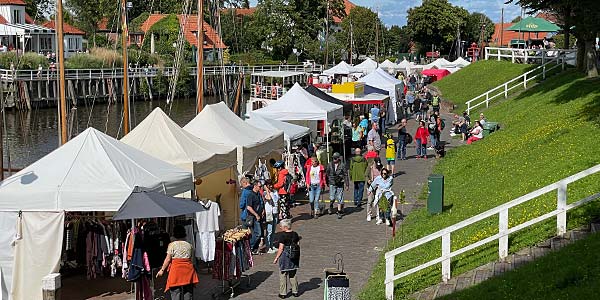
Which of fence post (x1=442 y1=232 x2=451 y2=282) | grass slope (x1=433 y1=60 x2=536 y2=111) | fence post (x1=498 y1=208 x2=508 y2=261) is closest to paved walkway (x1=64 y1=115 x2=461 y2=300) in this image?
fence post (x1=442 y1=232 x2=451 y2=282)

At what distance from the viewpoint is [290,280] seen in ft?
46.8

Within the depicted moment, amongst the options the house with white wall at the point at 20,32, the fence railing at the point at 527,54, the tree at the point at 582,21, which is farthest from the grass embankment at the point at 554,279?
the house with white wall at the point at 20,32

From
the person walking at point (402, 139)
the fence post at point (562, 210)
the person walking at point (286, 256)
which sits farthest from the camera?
the person walking at point (402, 139)

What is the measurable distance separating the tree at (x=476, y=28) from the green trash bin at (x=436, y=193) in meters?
106

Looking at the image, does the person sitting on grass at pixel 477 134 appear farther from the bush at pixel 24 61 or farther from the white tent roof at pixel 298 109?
the bush at pixel 24 61

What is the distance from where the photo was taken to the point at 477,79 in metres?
54.4

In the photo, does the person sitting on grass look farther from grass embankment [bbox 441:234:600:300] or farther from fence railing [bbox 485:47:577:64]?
grass embankment [bbox 441:234:600:300]

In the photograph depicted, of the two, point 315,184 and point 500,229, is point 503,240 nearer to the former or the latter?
point 500,229

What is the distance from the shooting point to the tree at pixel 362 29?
Answer: 12150cm

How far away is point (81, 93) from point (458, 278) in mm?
65030

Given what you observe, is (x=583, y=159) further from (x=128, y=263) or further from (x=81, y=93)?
(x=81, y=93)

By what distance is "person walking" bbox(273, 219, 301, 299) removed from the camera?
13941 mm

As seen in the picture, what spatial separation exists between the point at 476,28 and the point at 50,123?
89852mm

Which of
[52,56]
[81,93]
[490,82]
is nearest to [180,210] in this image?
[490,82]
